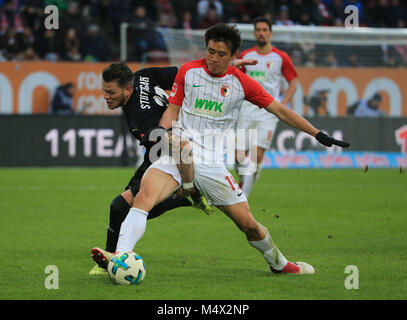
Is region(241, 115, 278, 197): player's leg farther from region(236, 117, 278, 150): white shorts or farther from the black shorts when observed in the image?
the black shorts

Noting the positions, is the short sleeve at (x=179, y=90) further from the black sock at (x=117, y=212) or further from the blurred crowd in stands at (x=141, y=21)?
the blurred crowd in stands at (x=141, y=21)

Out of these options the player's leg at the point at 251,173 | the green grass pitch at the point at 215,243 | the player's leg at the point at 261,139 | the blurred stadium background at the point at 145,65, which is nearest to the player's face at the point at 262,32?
the player's leg at the point at 261,139

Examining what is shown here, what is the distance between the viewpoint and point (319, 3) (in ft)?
72.5

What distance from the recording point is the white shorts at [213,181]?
6098 millimetres

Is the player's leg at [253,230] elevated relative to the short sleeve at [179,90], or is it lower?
lower

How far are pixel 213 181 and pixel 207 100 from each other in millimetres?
629

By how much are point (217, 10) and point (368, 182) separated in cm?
775

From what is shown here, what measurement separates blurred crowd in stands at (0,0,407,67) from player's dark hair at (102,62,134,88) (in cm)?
1285

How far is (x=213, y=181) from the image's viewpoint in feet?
20.0

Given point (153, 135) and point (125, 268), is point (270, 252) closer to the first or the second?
point (125, 268)

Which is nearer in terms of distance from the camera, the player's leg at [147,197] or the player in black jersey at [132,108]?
the player's leg at [147,197]

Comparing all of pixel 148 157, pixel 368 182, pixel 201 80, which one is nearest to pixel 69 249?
pixel 148 157

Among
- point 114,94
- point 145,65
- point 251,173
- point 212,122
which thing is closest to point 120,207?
point 114,94

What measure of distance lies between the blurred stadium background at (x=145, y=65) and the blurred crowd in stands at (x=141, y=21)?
0.03 meters
